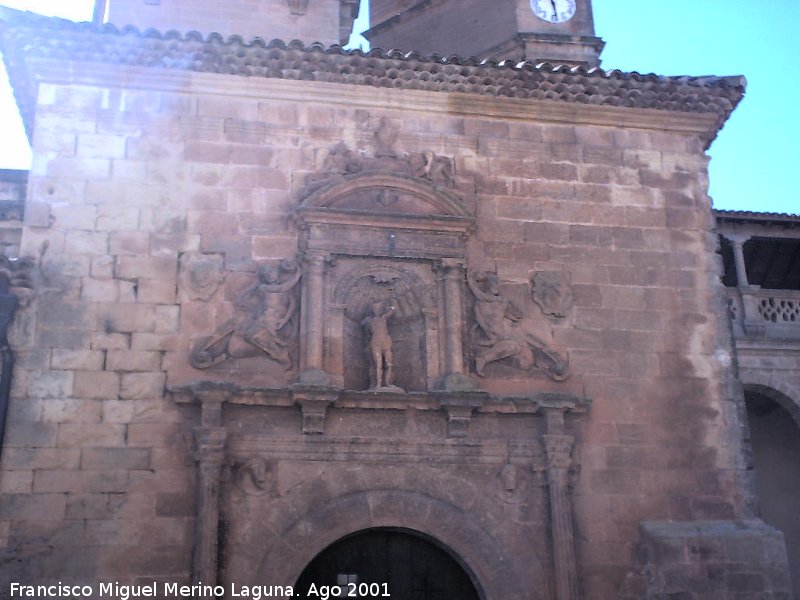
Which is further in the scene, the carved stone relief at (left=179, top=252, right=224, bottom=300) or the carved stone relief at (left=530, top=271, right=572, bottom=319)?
the carved stone relief at (left=530, top=271, right=572, bottom=319)

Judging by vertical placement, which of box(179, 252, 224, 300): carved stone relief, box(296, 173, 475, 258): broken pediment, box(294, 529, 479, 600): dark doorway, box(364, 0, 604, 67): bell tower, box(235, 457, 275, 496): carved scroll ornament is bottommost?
box(294, 529, 479, 600): dark doorway

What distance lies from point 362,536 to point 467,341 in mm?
1803

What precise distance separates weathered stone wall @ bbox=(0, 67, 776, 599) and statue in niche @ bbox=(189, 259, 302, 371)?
0.12m

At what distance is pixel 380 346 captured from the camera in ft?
24.6

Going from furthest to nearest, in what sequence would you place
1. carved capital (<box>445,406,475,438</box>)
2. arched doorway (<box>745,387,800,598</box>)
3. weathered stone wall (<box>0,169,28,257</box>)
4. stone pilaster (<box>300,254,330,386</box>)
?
arched doorway (<box>745,387,800,598</box>) < weathered stone wall (<box>0,169,28,257</box>) < carved capital (<box>445,406,475,438</box>) < stone pilaster (<box>300,254,330,386</box>)

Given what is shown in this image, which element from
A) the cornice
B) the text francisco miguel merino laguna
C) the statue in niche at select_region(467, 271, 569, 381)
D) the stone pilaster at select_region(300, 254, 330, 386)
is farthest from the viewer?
the cornice

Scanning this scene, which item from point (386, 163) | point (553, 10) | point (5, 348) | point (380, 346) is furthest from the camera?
point (553, 10)

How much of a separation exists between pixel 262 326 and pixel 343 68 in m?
2.51

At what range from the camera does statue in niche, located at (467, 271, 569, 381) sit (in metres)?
7.71

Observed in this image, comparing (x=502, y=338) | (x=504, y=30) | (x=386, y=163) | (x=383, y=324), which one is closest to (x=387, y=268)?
(x=383, y=324)

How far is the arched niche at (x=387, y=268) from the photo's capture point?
755 centimetres

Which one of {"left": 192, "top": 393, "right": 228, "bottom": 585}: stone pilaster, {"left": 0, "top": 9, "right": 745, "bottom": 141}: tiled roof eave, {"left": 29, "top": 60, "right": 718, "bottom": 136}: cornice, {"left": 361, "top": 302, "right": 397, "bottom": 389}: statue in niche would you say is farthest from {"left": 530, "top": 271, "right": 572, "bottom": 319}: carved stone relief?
{"left": 192, "top": 393, "right": 228, "bottom": 585}: stone pilaster

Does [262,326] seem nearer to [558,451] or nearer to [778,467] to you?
[558,451]

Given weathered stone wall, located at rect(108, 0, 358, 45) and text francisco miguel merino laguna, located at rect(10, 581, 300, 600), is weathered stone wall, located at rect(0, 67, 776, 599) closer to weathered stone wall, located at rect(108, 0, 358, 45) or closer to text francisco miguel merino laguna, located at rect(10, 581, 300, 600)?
text francisco miguel merino laguna, located at rect(10, 581, 300, 600)
